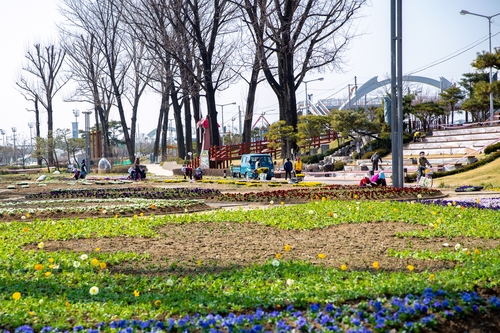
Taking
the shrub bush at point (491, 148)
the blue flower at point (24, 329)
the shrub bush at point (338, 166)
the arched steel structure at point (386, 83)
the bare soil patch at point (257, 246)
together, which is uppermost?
the arched steel structure at point (386, 83)

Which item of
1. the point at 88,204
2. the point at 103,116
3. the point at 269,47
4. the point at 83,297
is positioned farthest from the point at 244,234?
the point at 103,116

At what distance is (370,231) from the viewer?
9492 mm

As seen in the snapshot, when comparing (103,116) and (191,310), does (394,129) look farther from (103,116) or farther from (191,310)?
(103,116)

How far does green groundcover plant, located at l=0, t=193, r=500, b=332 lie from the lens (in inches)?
184

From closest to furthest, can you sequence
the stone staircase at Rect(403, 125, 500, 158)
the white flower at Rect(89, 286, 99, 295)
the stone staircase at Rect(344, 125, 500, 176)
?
the white flower at Rect(89, 286, 99, 295)
the stone staircase at Rect(344, 125, 500, 176)
the stone staircase at Rect(403, 125, 500, 158)

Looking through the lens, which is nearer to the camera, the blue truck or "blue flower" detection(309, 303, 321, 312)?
"blue flower" detection(309, 303, 321, 312)

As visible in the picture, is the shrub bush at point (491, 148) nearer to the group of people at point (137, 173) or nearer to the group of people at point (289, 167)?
the group of people at point (289, 167)

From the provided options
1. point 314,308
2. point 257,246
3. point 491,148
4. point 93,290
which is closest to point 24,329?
point 93,290

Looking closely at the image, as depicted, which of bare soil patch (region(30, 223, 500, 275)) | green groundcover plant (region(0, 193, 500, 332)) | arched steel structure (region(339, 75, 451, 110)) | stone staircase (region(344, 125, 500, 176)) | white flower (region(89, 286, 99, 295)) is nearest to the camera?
green groundcover plant (region(0, 193, 500, 332))

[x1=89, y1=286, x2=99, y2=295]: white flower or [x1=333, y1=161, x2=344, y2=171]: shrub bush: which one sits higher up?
[x1=333, y1=161, x2=344, y2=171]: shrub bush

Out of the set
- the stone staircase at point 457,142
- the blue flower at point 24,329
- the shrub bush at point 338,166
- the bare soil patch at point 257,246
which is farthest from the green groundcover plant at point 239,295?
the shrub bush at point 338,166

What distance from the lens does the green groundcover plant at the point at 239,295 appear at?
4.66 meters

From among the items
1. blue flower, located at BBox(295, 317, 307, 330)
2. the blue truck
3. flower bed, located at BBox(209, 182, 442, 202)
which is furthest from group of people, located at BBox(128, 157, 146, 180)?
blue flower, located at BBox(295, 317, 307, 330)

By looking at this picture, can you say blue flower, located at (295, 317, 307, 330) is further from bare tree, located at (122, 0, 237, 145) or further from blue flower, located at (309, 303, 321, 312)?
bare tree, located at (122, 0, 237, 145)
